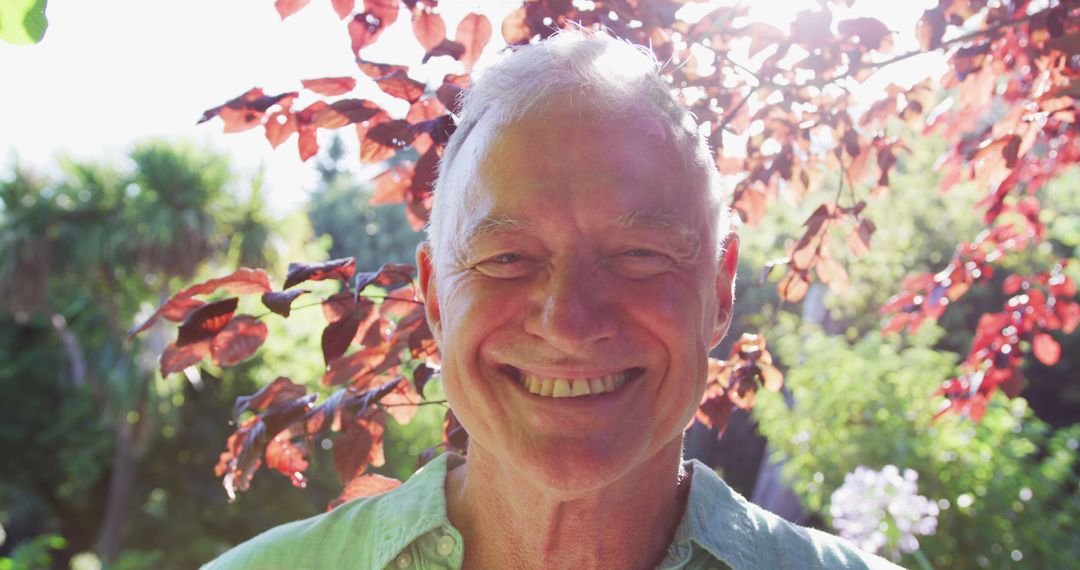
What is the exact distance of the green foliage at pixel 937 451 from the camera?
21.9 feet

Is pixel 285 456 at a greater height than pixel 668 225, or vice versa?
pixel 668 225

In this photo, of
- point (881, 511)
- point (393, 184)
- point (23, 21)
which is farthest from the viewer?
point (881, 511)

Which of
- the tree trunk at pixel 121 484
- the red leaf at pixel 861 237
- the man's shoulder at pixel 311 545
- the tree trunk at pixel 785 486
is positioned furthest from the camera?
the tree trunk at pixel 785 486

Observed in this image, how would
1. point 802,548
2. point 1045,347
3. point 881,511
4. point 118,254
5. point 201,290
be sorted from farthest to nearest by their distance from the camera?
point 118,254 → point 881,511 → point 1045,347 → point 201,290 → point 802,548

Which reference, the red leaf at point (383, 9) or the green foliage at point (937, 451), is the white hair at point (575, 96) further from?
the green foliage at point (937, 451)

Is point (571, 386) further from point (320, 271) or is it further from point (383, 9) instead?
point (383, 9)

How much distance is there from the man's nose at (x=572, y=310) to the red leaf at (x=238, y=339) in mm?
740

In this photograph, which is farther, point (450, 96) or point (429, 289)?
point (450, 96)

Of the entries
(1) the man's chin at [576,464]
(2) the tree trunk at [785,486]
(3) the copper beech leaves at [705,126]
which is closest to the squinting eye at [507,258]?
(1) the man's chin at [576,464]

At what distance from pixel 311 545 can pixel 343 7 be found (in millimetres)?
973

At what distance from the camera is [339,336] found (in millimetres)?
1624

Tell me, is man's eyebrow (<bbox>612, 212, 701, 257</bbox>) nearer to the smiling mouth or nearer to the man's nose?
the man's nose

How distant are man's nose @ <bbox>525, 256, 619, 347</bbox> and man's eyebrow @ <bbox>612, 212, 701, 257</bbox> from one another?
8 cm

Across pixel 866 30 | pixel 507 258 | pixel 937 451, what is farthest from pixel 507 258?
pixel 937 451
